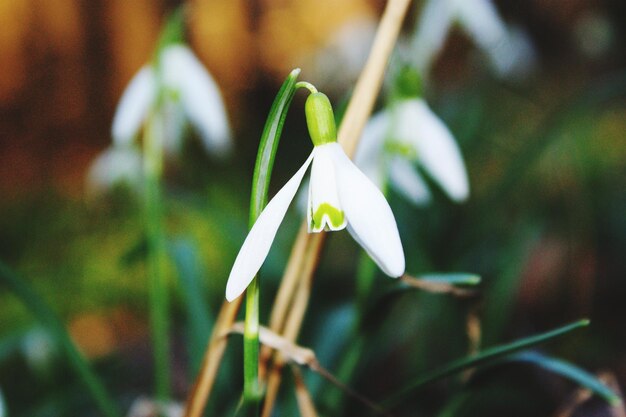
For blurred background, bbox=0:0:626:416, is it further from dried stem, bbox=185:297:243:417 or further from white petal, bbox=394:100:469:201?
dried stem, bbox=185:297:243:417

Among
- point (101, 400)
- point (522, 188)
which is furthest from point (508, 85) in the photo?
point (101, 400)

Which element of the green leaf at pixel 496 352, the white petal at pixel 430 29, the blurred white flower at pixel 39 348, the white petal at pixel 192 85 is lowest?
the blurred white flower at pixel 39 348

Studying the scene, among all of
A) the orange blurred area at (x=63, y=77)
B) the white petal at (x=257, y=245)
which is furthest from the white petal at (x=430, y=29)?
the orange blurred area at (x=63, y=77)

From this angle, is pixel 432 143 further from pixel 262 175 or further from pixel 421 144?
pixel 262 175

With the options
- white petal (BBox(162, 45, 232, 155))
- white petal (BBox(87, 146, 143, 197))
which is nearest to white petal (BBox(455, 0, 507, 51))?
white petal (BBox(162, 45, 232, 155))

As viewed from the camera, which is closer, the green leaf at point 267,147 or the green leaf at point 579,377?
the green leaf at point 267,147

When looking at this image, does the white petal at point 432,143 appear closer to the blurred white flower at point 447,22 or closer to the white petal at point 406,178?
the white petal at point 406,178

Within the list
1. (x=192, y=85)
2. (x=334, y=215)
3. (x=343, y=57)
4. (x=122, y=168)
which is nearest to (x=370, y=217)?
(x=334, y=215)
